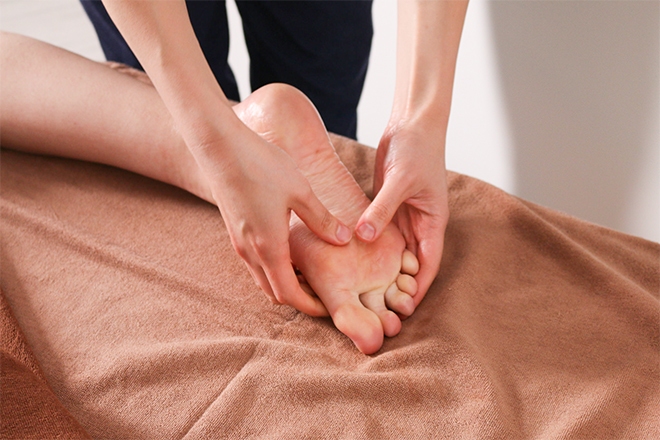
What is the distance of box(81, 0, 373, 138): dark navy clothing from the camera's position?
54.7 inches

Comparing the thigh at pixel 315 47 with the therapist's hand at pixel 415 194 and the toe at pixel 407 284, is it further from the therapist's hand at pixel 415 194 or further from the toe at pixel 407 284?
the toe at pixel 407 284

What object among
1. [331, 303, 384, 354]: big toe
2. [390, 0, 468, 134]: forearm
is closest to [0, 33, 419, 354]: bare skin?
[331, 303, 384, 354]: big toe

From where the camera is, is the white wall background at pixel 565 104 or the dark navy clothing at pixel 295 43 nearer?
the white wall background at pixel 565 104

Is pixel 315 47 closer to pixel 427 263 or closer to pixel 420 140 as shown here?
pixel 420 140

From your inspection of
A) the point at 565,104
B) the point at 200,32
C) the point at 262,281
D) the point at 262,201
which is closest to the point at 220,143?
the point at 262,201

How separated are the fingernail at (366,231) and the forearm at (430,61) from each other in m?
0.20

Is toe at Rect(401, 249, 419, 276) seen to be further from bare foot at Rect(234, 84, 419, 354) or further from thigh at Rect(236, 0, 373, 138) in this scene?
thigh at Rect(236, 0, 373, 138)

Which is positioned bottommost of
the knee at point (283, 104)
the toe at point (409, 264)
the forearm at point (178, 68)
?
the toe at point (409, 264)

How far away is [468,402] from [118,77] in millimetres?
835

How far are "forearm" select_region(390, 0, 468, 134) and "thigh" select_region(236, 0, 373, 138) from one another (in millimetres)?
A: 444

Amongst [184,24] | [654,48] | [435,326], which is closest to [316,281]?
[435,326]

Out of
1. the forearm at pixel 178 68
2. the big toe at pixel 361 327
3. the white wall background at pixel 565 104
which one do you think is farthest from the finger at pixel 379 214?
the white wall background at pixel 565 104

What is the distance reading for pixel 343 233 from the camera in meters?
0.88

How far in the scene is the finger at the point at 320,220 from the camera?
840 mm
